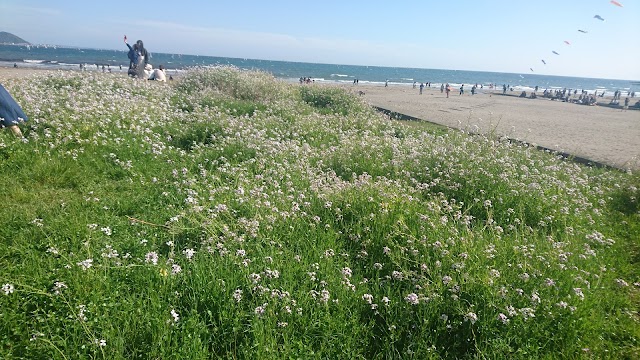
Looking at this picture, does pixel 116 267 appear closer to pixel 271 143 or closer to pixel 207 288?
pixel 207 288

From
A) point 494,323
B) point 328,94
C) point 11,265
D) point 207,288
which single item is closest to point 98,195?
point 11,265

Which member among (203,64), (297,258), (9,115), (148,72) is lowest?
(297,258)

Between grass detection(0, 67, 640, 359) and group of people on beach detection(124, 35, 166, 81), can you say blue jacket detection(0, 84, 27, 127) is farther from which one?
group of people on beach detection(124, 35, 166, 81)

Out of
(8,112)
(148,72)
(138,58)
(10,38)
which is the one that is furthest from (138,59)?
(10,38)

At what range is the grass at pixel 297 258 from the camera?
9.82 ft

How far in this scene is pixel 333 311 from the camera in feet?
10.8

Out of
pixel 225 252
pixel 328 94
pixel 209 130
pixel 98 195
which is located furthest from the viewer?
pixel 328 94

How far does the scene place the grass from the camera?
118 inches

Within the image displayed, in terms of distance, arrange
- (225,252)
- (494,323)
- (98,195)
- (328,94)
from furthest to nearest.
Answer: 1. (328,94)
2. (98,195)
3. (225,252)
4. (494,323)

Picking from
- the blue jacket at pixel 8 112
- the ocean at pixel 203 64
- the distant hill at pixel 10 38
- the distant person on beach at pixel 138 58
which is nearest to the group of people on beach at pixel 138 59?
the distant person on beach at pixel 138 58

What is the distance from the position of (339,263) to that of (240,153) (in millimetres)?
4002

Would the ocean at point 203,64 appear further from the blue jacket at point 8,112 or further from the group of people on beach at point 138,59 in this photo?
the blue jacket at point 8,112

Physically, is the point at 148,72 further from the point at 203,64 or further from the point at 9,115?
the point at 203,64

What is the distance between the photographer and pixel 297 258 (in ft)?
12.3
